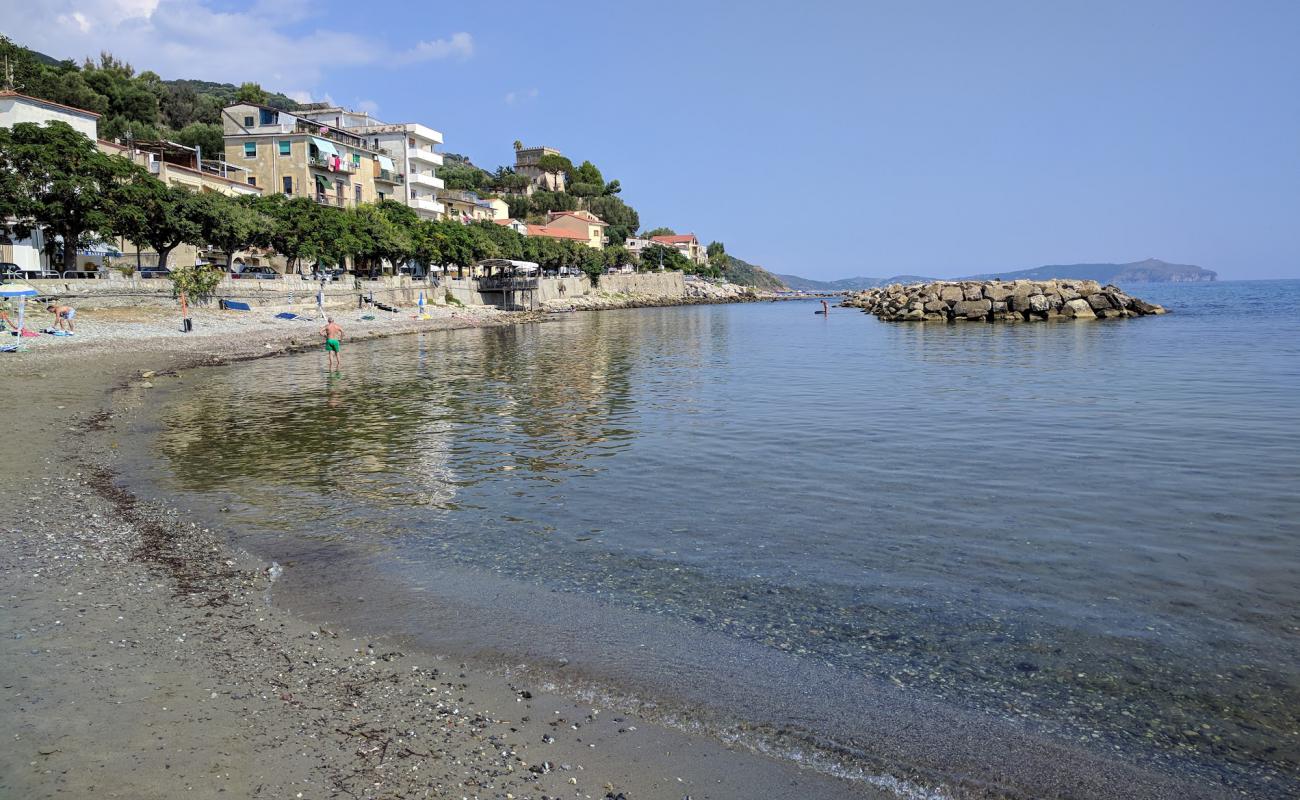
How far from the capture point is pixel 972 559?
981 cm

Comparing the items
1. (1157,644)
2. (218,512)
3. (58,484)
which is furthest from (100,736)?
(58,484)

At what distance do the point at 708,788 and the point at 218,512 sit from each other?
9.26 m

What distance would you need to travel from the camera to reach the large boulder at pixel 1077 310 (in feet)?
228

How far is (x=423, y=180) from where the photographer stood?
99.0 metres

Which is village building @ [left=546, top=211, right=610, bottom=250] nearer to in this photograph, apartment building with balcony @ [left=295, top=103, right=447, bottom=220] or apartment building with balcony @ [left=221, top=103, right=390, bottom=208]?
apartment building with balcony @ [left=295, top=103, right=447, bottom=220]

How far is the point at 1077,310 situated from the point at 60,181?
69186 millimetres

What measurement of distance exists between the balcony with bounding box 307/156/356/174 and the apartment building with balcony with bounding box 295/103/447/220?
718 cm

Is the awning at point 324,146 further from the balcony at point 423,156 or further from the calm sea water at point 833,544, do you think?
the calm sea water at point 833,544

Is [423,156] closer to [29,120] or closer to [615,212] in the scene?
[29,120]

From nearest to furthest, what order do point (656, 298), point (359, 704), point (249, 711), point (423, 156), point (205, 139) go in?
point (249, 711) → point (359, 704) → point (205, 139) → point (423, 156) → point (656, 298)

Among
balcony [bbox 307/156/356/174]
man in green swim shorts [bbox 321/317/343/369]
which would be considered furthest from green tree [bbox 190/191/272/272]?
balcony [bbox 307/156/356/174]

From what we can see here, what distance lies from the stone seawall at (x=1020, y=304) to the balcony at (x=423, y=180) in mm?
54986

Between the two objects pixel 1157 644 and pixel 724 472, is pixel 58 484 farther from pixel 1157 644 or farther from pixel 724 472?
pixel 1157 644

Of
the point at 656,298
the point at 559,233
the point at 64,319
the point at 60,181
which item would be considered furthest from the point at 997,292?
the point at 559,233
